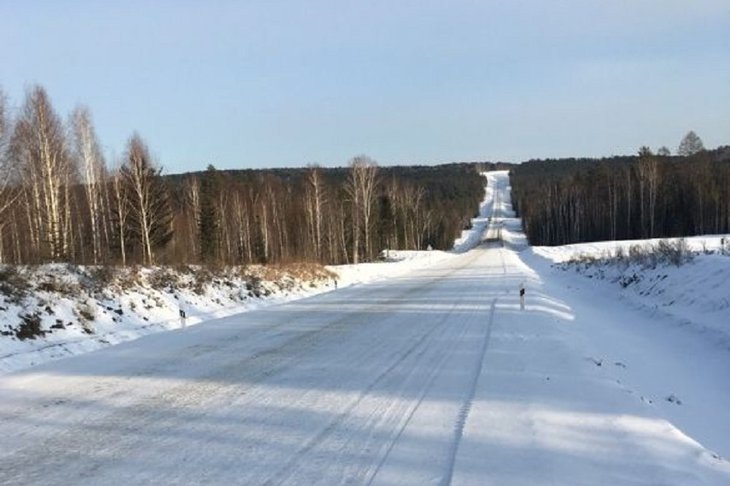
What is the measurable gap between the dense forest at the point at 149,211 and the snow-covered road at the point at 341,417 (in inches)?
444

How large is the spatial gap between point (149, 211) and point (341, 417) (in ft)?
139

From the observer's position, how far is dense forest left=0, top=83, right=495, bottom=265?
1335 inches

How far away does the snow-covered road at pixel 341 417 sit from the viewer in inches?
217

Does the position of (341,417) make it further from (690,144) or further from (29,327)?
(690,144)

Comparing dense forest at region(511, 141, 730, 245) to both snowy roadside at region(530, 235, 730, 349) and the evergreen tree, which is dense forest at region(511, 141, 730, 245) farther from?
snowy roadside at region(530, 235, 730, 349)

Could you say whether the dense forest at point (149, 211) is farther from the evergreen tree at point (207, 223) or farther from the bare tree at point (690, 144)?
the bare tree at point (690, 144)

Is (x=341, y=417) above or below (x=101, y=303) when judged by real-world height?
below

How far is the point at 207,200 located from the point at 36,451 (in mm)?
55726

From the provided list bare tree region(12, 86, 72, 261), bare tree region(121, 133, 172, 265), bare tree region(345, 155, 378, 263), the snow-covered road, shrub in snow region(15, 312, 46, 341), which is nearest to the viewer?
the snow-covered road

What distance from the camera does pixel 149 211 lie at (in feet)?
153

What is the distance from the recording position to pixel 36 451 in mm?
6141

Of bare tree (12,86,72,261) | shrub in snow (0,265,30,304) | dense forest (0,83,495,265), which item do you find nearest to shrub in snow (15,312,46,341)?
shrub in snow (0,265,30,304)

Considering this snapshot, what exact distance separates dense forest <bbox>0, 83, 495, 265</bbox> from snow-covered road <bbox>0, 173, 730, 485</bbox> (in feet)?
37.0

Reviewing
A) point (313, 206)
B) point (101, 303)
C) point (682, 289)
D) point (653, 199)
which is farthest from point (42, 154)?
point (653, 199)
